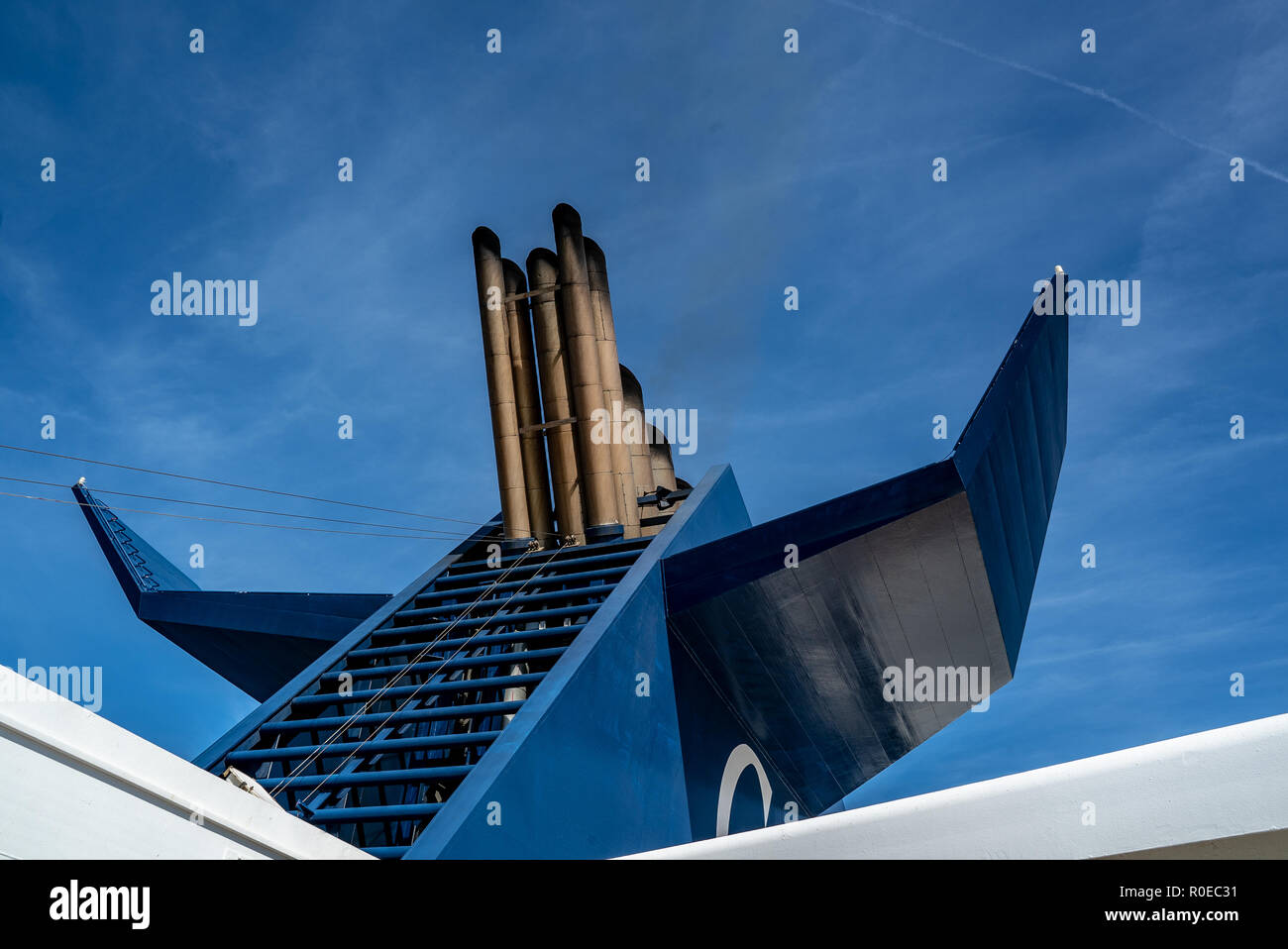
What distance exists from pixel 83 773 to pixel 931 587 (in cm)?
976

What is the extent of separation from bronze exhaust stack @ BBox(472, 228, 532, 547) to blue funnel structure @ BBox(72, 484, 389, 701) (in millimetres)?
2412

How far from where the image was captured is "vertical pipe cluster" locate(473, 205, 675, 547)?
14367mm

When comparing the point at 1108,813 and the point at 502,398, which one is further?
the point at 502,398

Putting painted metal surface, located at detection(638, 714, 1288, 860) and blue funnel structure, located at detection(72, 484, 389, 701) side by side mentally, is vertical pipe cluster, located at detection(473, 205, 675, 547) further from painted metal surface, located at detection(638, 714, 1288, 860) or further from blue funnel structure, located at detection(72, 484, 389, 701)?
painted metal surface, located at detection(638, 714, 1288, 860)

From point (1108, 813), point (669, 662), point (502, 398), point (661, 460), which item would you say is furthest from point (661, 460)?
point (1108, 813)

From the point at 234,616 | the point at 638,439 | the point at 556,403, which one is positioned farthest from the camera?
the point at 234,616

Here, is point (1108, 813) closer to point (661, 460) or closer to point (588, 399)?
point (588, 399)

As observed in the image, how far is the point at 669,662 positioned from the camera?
12102mm

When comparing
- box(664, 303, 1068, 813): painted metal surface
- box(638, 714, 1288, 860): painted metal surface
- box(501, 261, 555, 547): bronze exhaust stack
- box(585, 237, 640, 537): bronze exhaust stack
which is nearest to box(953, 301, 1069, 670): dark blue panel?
box(664, 303, 1068, 813): painted metal surface

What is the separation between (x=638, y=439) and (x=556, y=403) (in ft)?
7.22

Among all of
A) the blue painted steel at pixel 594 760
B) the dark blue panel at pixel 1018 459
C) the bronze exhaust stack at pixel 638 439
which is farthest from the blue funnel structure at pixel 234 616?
the dark blue panel at pixel 1018 459

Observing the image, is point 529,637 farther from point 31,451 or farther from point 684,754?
point 31,451

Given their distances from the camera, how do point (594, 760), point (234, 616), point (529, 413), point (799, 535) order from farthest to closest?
point (234, 616), point (529, 413), point (799, 535), point (594, 760)
